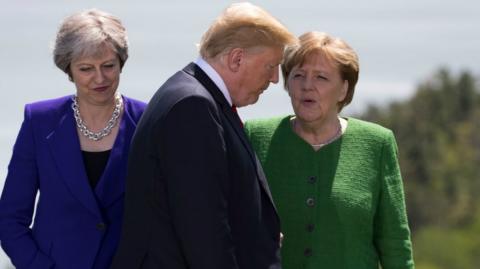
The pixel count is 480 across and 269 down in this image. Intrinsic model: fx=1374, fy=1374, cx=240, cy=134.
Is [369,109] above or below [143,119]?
below

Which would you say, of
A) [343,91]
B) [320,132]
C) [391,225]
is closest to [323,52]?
[343,91]

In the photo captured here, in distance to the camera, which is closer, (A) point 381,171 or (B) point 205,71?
(B) point 205,71

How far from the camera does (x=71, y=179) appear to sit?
192 inches

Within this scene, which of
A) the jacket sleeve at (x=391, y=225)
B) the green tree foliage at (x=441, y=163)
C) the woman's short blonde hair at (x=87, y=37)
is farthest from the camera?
the green tree foliage at (x=441, y=163)

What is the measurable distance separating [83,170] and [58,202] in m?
0.14

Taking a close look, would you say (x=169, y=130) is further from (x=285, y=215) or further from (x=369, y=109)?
(x=369, y=109)

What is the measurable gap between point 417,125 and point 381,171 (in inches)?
2776

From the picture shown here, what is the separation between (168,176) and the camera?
13.9 ft

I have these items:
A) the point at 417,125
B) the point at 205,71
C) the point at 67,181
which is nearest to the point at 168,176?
the point at 205,71

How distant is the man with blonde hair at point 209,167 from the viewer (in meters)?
4.23

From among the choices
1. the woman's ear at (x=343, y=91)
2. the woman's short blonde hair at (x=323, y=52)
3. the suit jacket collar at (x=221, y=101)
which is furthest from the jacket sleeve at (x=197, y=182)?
the woman's ear at (x=343, y=91)

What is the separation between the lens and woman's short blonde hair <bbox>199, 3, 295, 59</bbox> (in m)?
4.43

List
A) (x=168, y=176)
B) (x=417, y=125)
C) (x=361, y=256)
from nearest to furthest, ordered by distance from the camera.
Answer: (x=168, y=176) < (x=361, y=256) < (x=417, y=125)

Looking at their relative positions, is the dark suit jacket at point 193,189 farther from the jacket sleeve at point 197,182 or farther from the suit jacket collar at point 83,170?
the suit jacket collar at point 83,170
